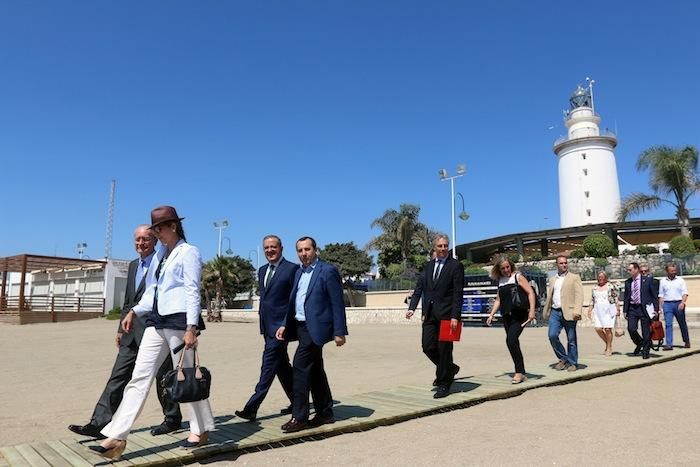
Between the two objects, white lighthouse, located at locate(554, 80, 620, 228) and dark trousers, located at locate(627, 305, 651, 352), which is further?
white lighthouse, located at locate(554, 80, 620, 228)

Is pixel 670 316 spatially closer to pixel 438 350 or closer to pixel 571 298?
pixel 571 298

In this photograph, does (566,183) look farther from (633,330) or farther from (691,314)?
(633,330)

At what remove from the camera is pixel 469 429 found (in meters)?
4.95

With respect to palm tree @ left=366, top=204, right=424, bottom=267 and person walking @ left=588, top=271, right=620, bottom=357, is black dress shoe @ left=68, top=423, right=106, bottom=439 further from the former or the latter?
palm tree @ left=366, top=204, right=424, bottom=267

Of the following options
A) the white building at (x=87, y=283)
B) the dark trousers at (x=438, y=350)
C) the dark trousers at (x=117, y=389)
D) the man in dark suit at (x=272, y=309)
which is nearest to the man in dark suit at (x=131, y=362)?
the dark trousers at (x=117, y=389)

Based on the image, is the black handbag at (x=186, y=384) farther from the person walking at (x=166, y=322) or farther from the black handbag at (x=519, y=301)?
the black handbag at (x=519, y=301)

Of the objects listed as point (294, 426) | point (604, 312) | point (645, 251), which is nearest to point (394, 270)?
point (645, 251)

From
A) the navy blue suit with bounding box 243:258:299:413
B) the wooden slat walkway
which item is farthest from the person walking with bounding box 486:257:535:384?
the navy blue suit with bounding box 243:258:299:413

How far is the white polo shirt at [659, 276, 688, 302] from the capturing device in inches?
442

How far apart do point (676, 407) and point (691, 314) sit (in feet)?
65.0

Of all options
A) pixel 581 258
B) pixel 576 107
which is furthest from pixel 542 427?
pixel 576 107

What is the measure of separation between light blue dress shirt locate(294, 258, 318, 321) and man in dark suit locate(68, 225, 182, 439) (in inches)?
48.7

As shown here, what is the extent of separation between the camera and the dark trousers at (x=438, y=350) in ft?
20.8

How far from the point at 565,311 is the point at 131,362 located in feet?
21.1
